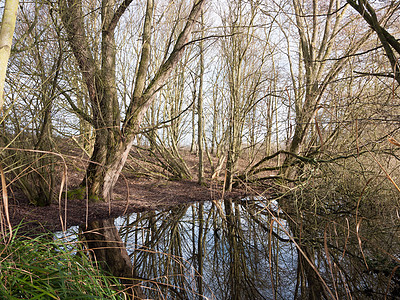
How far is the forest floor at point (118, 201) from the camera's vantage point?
15.1 feet

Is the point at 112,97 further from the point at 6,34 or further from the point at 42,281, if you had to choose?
the point at 42,281

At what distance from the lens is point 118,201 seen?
6246mm

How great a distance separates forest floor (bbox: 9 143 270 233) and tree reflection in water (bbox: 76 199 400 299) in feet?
1.77

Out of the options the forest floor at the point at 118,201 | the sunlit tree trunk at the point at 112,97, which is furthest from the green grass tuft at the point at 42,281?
the sunlit tree trunk at the point at 112,97

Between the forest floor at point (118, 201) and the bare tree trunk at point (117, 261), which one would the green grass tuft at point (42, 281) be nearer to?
the bare tree trunk at point (117, 261)

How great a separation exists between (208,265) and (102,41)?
4402 millimetres

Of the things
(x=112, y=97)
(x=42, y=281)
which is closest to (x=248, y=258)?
(x=42, y=281)

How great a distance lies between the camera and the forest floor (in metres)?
4.59

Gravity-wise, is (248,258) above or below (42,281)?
below

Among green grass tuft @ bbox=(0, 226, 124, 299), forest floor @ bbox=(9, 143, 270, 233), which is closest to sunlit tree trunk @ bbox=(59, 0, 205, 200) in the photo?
forest floor @ bbox=(9, 143, 270, 233)

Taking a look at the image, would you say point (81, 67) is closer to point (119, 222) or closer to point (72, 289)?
point (119, 222)

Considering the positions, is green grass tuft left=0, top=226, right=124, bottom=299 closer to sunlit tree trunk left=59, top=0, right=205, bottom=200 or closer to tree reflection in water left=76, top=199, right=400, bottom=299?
tree reflection in water left=76, top=199, right=400, bottom=299

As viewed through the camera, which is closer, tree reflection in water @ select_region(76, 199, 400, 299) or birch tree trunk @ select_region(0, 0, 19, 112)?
birch tree trunk @ select_region(0, 0, 19, 112)

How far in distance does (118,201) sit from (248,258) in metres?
3.62
